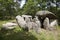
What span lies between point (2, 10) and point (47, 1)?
7.96 metres

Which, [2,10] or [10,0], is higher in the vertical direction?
[10,0]

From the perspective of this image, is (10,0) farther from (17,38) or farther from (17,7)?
(17,38)

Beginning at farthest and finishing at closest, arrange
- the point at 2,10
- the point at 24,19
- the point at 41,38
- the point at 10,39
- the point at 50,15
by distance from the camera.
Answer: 1. the point at 2,10
2. the point at 50,15
3. the point at 24,19
4. the point at 41,38
5. the point at 10,39

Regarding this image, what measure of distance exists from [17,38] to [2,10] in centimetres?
1739

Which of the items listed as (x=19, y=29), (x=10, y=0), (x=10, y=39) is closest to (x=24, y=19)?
(x=19, y=29)

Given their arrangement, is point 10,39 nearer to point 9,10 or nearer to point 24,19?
point 24,19

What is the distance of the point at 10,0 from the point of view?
25.7m

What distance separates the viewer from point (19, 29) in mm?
12898

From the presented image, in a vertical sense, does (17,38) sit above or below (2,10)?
above

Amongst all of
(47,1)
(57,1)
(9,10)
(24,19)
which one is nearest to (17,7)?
(9,10)

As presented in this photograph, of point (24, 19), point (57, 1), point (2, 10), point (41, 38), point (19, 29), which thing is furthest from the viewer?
point (2, 10)

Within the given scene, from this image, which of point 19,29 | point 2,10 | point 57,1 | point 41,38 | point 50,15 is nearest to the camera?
point 41,38

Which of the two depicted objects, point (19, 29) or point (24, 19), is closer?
point (19, 29)

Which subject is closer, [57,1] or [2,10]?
[57,1]
